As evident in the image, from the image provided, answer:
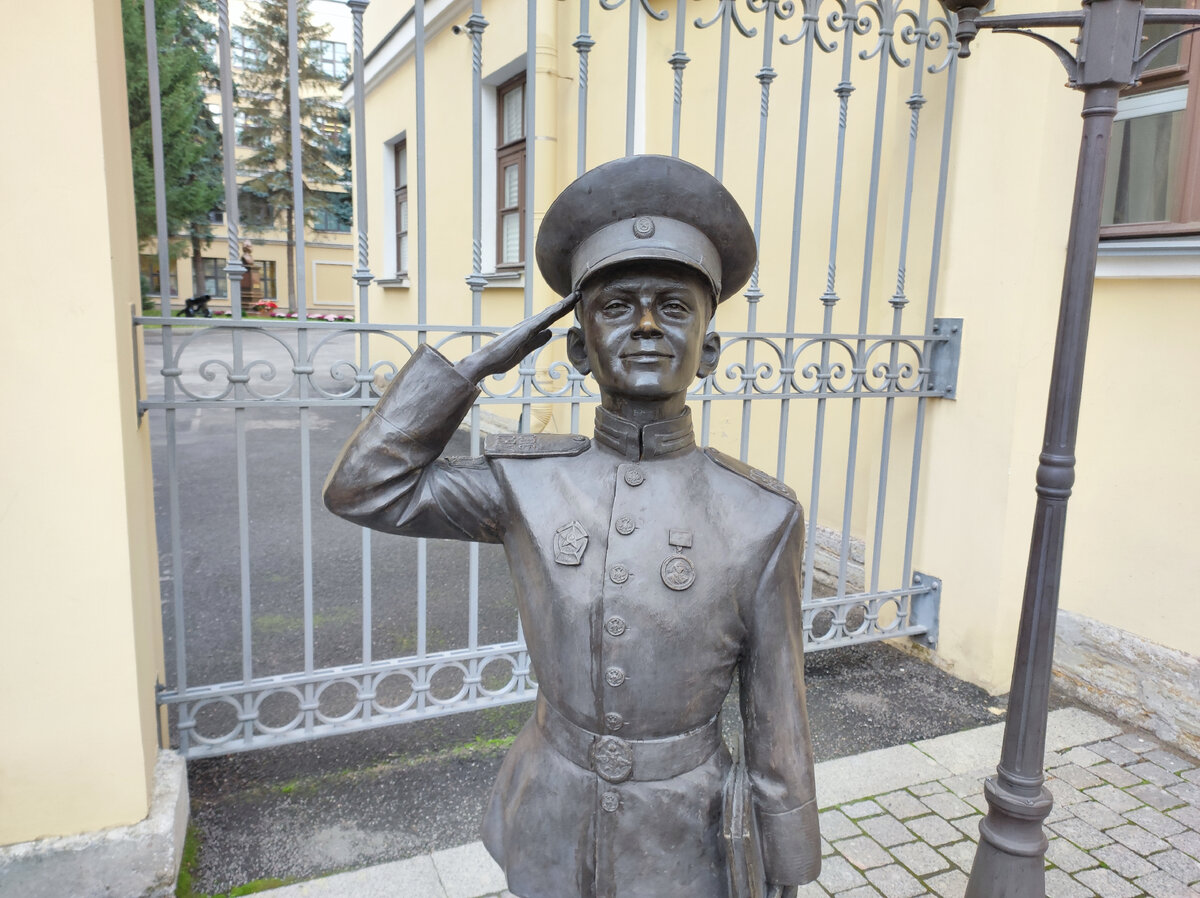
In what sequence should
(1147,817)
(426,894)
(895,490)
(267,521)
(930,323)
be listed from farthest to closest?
(267,521) < (895,490) < (930,323) < (1147,817) < (426,894)

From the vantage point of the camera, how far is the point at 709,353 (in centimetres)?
170

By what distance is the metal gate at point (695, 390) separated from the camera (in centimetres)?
315

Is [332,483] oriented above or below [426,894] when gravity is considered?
above

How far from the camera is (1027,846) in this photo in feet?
7.93

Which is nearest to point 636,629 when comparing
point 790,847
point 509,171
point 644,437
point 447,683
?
point 644,437

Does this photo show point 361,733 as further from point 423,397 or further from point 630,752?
point 423,397

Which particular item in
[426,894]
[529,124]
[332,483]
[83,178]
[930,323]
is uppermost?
[529,124]

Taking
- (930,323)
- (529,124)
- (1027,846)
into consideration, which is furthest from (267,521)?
(1027,846)

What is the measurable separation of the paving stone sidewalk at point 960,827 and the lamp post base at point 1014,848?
343 millimetres

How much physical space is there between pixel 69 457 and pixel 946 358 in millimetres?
3836

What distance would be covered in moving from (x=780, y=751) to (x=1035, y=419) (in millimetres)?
3034

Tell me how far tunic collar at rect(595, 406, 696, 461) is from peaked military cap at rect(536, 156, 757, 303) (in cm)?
27

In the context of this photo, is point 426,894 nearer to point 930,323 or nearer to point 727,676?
point 727,676

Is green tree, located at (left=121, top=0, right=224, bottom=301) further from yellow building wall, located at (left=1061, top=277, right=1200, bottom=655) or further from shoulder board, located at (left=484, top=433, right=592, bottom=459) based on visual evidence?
shoulder board, located at (left=484, top=433, right=592, bottom=459)
